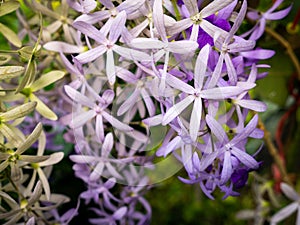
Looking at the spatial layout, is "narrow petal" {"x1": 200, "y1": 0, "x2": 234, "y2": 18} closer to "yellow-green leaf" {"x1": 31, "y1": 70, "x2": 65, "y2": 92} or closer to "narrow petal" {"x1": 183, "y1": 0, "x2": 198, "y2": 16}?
"narrow petal" {"x1": 183, "y1": 0, "x2": 198, "y2": 16}

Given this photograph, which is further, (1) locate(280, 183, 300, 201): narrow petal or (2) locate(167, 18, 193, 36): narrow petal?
(1) locate(280, 183, 300, 201): narrow petal

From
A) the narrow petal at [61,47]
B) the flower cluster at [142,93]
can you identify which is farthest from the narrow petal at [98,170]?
the narrow petal at [61,47]

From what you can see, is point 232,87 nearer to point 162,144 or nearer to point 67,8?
point 162,144

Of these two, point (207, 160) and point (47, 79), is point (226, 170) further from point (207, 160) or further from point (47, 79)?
point (47, 79)

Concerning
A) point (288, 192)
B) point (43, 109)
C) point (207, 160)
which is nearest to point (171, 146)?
point (207, 160)

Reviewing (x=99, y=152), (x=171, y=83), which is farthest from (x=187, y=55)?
(x=99, y=152)

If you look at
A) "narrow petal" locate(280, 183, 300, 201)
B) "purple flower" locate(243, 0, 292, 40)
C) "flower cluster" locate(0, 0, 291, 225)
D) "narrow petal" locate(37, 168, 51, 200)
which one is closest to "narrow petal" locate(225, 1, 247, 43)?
"flower cluster" locate(0, 0, 291, 225)

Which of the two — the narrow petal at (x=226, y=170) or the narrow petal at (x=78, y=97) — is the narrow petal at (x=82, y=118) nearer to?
the narrow petal at (x=78, y=97)

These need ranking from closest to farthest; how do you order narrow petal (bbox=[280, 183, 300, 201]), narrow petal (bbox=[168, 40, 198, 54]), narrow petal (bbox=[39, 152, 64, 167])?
narrow petal (bbox=[168, 40, 198, 54]), narrow petal (bbox=[39, 152, 64, 167]), narrow petal (bbox=[280, 183, 300, 201])
